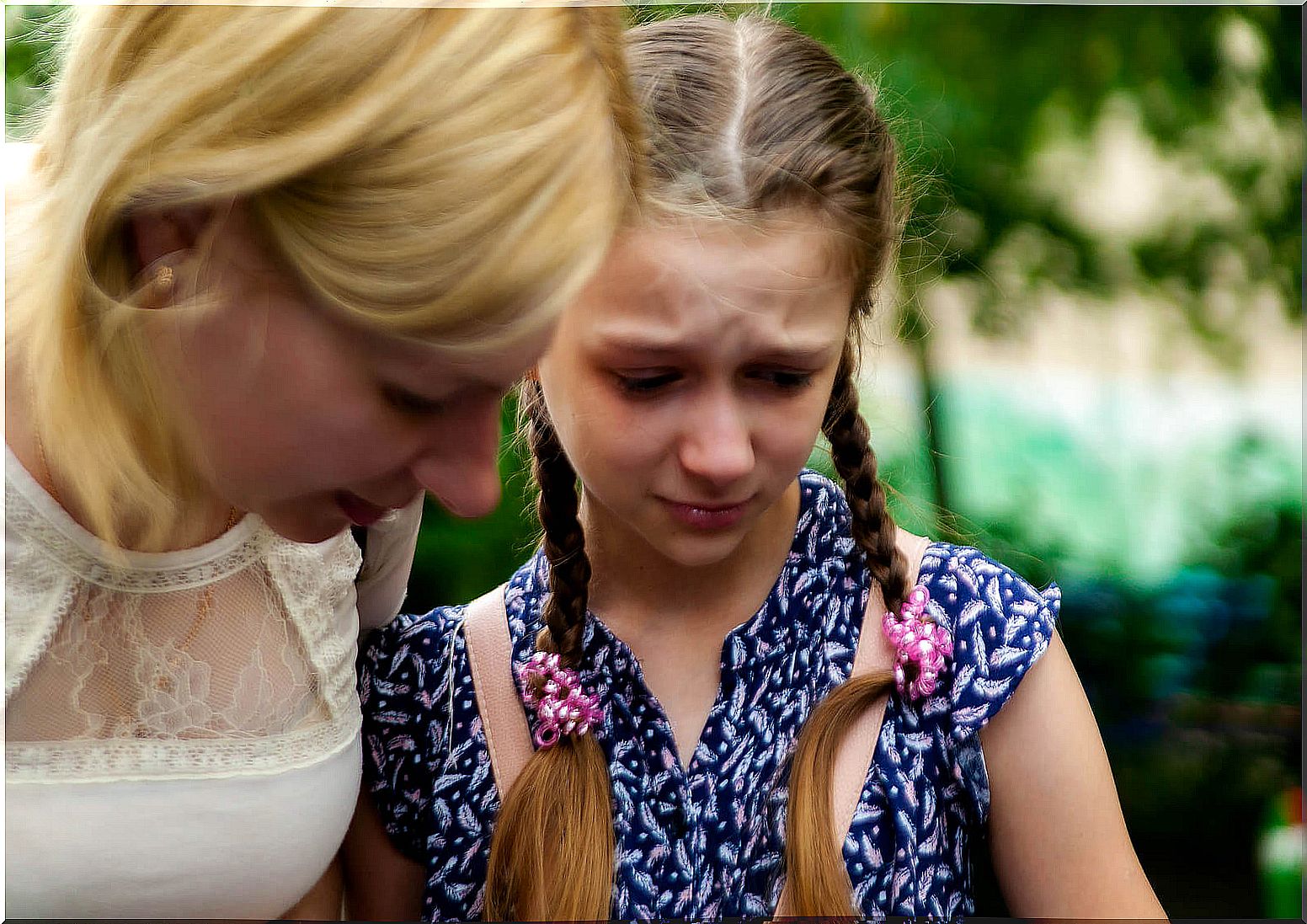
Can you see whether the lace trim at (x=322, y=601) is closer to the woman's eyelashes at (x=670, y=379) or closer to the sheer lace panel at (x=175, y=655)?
the sheer lace panel at (x=175, y=655)

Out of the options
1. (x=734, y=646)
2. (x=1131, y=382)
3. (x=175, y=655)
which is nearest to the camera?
(x=175, y=655)

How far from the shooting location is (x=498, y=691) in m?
0.95

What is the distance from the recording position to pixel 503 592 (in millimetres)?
1006

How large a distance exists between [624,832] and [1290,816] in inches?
25.8

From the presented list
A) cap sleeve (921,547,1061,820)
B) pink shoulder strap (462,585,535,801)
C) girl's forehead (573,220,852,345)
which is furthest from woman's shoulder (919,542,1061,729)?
pink shoulder strap (462,585,535,801)

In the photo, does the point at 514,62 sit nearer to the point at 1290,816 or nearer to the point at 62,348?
the point at 62,348

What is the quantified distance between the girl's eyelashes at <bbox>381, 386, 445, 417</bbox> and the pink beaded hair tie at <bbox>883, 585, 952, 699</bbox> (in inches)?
16.8

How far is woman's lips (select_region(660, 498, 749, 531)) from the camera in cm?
84

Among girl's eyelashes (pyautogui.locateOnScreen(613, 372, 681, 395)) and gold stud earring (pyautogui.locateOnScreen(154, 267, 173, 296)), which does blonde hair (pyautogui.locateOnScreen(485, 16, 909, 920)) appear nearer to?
girl's eyelashes (pyautogui.locateOnScreen(613, 372, 681, 395))

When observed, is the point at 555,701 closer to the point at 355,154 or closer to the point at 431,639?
the point at 431,639

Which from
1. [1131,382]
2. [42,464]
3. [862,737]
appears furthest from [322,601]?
[1131,382]

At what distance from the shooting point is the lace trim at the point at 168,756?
0.77m

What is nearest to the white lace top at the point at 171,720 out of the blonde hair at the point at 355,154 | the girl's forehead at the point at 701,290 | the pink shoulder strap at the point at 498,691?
the pink shoulder strap at the point at 498,691

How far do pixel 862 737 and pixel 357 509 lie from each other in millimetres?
439
